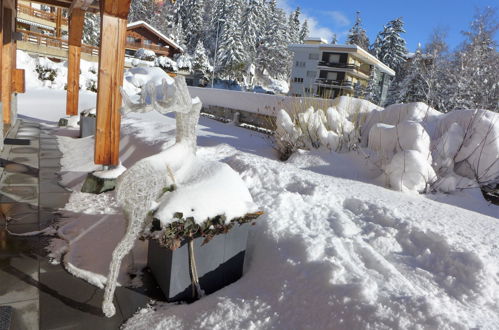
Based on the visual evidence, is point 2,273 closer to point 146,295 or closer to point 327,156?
point 146,295

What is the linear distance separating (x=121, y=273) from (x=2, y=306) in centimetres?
75

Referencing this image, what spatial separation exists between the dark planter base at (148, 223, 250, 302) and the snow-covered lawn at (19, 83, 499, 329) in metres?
0.10

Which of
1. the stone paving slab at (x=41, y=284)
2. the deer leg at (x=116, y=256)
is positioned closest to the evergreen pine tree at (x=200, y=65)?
the stone paving slab at (x=41, y=284)

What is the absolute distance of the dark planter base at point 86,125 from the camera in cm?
713

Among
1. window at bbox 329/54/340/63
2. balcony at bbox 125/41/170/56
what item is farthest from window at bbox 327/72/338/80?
balcony at bbox 125/41/170/56

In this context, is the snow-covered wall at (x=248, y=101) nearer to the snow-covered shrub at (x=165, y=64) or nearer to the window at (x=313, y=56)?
the snow-covered shrub at (x=165, y=64)

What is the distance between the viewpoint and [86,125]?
23.5 feet

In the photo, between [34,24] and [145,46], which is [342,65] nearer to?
[145,46]

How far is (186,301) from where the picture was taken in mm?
2312

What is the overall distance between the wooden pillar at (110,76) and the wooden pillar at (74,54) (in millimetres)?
4822

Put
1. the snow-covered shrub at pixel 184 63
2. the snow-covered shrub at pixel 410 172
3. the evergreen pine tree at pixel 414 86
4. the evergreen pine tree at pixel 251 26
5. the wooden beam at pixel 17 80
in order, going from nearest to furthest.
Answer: the snow-covered shrub at pixel 410 172
the wooden beam at pixel 17 80
the evergreen pine tree at pixel 414 86
the snow-covered shrub at pixel 184 63
the evergreen pine tree at pixel 251 26

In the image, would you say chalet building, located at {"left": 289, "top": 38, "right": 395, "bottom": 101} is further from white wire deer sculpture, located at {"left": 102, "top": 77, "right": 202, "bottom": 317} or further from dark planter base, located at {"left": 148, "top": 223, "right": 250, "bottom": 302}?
dark planter base, located at {"left": 148, "top": 223, "right": 250, "bottom": 302}

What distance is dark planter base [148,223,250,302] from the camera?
87.6 inches

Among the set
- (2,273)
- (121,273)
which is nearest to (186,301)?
(121,273)
